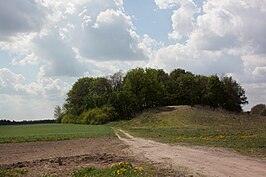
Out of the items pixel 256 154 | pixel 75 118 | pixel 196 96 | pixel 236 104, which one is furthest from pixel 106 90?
pixel 256 154

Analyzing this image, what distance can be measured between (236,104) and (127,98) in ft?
109

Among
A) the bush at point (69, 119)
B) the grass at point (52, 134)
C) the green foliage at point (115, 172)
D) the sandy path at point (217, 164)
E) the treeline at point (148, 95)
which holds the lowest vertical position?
the sandy path at point (217, 164)

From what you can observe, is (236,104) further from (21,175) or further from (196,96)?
(21,175)

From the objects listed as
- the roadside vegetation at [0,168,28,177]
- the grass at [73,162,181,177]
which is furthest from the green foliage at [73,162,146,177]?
the roadside vegetation at [0,168,28,177]

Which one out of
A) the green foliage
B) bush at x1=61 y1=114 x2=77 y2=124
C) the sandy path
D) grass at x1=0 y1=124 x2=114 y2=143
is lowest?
the sandy path

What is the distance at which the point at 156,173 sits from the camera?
56.7 ft

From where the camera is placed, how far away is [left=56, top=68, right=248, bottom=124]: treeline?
103500 mm

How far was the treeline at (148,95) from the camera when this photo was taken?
340 ft

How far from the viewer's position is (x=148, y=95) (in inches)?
4112

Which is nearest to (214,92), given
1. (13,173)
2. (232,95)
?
(232,95)

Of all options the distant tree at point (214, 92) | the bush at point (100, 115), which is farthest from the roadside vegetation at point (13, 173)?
the distant tree at point (214, 92)

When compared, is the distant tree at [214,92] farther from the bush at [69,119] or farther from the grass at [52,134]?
the grass at [52,134]

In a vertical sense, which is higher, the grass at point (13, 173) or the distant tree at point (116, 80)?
the distant tree at point (116, 80)

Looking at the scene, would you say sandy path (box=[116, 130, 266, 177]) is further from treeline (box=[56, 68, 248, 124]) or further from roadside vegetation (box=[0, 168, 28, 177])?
treeline (box=[56, 68, 248, 124])
